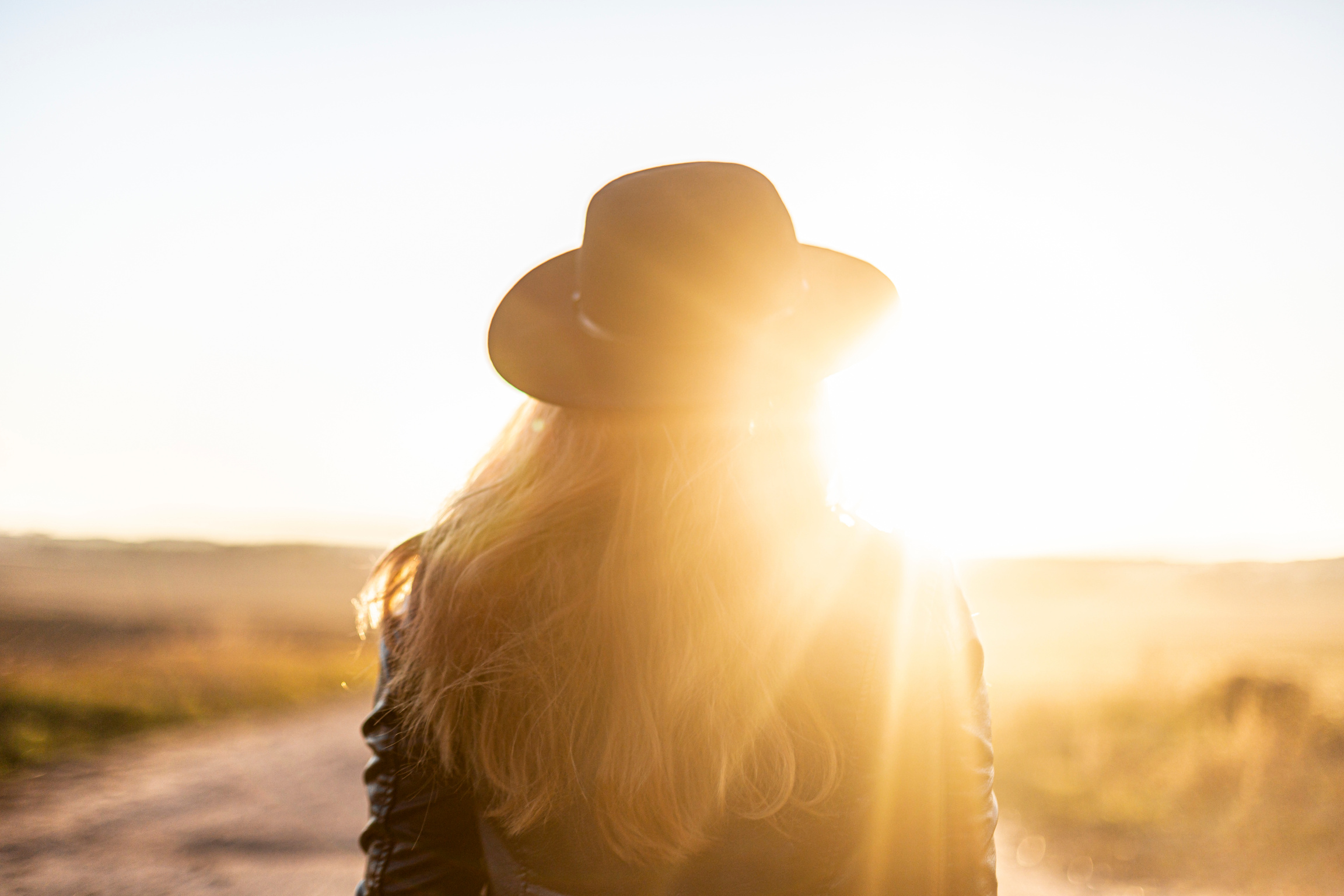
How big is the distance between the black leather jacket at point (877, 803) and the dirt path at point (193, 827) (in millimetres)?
3518

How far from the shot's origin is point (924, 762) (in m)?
1.22

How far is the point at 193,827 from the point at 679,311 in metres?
5.53

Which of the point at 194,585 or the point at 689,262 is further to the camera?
the point at 194,585

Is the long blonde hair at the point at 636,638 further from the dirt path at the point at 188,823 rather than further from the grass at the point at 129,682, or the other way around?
the dirt path at the point at 188,823

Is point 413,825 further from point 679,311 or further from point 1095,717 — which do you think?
point 1095,717

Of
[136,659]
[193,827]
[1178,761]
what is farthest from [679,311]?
[136,659]

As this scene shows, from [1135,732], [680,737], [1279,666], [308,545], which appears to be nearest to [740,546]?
[680,737]

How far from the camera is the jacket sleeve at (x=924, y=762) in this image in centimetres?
121

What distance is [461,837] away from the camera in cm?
137

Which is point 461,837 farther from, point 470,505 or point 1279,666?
point 1279,666

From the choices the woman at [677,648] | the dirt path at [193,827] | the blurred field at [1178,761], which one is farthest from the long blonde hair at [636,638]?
the blurred field at [1178,761]

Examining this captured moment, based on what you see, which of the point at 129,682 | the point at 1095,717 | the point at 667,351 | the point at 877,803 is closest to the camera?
the point at 877,803

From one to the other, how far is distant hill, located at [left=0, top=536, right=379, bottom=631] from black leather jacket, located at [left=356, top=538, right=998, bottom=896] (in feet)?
2.32

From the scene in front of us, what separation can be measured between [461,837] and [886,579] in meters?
0.91
